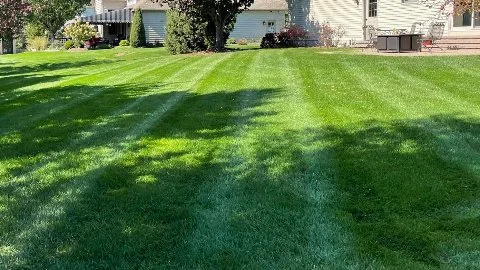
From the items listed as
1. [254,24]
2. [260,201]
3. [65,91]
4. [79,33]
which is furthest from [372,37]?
[79,33]

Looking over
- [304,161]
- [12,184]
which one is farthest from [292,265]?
[12,184]

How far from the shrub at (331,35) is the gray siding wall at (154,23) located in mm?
17426

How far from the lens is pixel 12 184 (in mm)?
5219

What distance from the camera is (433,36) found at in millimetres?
20047

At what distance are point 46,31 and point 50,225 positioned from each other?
49.7 meters

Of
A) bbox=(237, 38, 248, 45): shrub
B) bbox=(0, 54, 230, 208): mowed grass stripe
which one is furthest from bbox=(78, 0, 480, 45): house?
bbox=(0, 54, 230, 208): mowed grass stripe

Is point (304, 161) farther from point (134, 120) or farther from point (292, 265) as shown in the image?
point (134, 120)

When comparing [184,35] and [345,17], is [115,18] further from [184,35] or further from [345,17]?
[345,17]

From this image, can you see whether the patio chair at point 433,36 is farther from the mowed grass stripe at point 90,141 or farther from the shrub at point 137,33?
the shrub at point 137,33

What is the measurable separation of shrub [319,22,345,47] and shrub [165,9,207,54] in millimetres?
5735

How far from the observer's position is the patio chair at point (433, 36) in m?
19.3

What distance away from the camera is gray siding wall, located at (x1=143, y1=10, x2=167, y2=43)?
4131cm

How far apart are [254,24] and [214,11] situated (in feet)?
59.7

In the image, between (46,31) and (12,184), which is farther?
(46,31)
